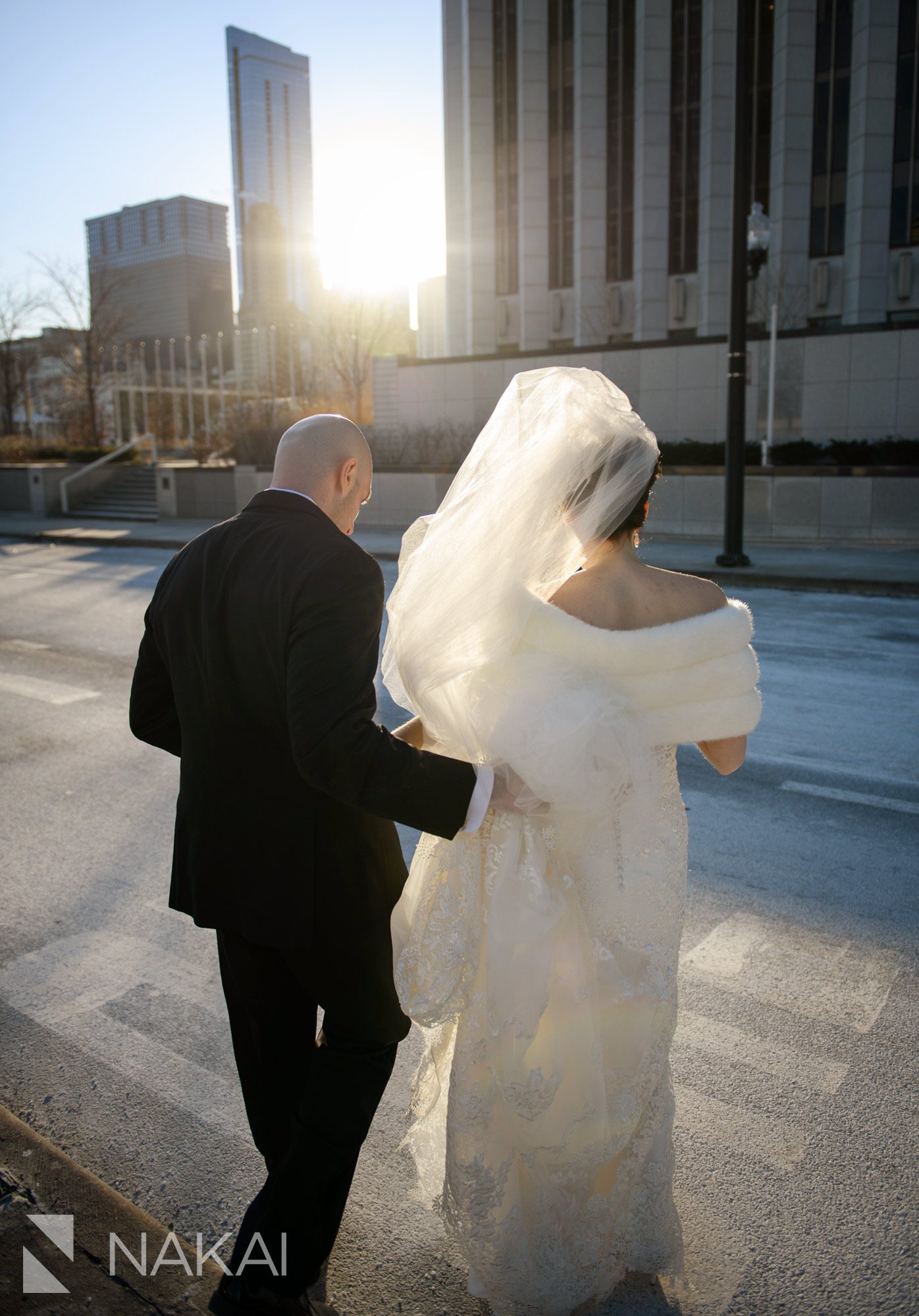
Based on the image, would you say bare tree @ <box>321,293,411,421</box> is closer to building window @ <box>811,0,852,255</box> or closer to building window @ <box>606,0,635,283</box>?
building window @ <box>606,0,635,283</box>

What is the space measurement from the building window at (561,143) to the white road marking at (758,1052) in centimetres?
3779

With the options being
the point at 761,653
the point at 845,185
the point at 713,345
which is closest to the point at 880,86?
the point at 845,185

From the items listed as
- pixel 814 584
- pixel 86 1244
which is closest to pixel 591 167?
pixel 814 584

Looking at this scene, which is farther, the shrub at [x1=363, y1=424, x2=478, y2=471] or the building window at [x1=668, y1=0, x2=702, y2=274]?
the building window at [x1=668, y1=0, x2=702, y2=274]

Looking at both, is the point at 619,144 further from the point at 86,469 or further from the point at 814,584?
the point at 814,584

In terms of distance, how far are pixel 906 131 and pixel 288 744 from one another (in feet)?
112

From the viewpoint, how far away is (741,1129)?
284cm

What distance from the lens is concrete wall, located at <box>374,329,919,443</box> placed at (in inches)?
741

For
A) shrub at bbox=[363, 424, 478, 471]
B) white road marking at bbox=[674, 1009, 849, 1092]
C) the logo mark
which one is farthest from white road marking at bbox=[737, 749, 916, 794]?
shrub at bbox=[363, 424, 478, 471]

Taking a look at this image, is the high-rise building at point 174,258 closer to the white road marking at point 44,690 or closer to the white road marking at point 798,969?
the white road marking at point 44,690

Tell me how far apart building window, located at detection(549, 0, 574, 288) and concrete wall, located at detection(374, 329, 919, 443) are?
15.4 m

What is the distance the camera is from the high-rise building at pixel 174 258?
16625 centimetres

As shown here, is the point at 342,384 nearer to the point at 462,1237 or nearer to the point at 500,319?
the point at 500,319

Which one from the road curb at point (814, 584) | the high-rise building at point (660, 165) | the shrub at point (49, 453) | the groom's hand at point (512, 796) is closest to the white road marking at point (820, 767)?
the groom's hand at point (512, 796)
